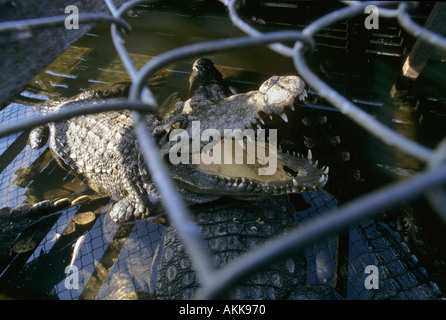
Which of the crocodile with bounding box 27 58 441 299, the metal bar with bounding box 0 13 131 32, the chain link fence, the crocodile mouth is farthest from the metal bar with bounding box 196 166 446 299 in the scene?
the crocodile mouth

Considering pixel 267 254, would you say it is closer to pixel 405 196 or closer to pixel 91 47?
pixel 405 196

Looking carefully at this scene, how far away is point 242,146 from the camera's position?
9.08 ft

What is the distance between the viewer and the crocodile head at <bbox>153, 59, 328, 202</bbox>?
2455 millimetres

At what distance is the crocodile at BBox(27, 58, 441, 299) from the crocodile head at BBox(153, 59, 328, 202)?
0.03ft

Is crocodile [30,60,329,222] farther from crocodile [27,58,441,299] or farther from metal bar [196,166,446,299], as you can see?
metal bar [196,166,446,299]

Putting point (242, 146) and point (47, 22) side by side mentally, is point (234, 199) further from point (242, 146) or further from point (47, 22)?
point (47, 22)

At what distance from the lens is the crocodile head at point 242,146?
2455 mm

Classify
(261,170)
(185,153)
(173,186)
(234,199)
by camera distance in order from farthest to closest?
(261,170) → (234,199) → (185,153) → (173,186)

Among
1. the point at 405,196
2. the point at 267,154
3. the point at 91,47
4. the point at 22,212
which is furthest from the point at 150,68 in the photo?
the point at 91,47

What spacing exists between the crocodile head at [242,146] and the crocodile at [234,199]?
10 mm

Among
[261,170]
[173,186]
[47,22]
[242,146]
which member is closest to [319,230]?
[173,186]

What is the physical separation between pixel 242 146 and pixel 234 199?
0.60 meters

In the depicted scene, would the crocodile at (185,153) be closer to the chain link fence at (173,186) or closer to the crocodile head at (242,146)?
the crocodile head at (242,146)

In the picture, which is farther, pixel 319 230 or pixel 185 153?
pixel 185 153
